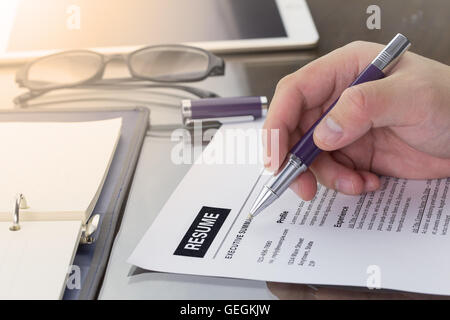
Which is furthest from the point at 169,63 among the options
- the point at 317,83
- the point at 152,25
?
the point at 317,83

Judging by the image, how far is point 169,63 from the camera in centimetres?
112

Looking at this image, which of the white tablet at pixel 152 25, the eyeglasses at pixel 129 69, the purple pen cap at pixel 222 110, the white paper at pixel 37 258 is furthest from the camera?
the white tablet at pixel 152 25

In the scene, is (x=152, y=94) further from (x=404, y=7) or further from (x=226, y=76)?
(x=404, y=7)

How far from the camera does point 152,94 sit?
3.46ft

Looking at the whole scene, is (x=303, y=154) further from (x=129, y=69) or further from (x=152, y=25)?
(x=152, y=25)

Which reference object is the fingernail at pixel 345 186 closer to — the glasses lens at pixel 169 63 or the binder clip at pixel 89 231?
the binder clip at pixel 89 231

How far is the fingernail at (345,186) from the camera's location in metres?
0.74

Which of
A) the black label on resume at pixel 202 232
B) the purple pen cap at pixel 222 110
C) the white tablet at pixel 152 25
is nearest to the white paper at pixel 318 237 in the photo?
the black label on resume at pixel 202 232

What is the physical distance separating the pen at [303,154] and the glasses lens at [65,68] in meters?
0.43

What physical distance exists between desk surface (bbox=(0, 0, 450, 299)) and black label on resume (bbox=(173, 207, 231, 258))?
0.10 feet

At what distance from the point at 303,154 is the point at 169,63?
0.45 metres

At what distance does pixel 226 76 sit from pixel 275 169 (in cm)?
37

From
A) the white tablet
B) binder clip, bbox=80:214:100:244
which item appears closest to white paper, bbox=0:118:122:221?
binder clip, bbox=80:214:100:244

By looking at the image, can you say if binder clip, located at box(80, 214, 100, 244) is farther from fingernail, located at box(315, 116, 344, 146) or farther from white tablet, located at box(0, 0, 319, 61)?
white tablet, located at box(0, 0, 319, 61)
